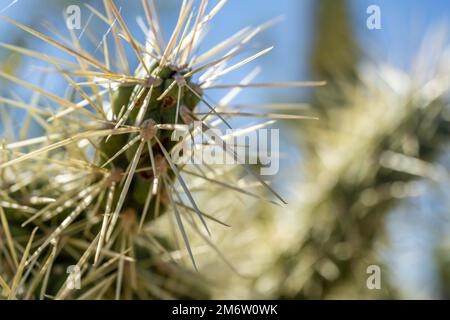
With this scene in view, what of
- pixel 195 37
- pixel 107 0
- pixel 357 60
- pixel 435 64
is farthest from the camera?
pixel 357 60

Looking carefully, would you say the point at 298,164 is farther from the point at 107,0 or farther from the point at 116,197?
the point at 107,0

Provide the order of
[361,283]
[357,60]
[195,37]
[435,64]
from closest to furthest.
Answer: [195,37], [361,283], [435,64], [357,60]

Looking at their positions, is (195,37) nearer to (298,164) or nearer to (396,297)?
(298,164)

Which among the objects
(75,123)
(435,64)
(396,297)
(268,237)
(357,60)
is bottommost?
(396,297)

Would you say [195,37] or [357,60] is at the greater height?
[357,60]
